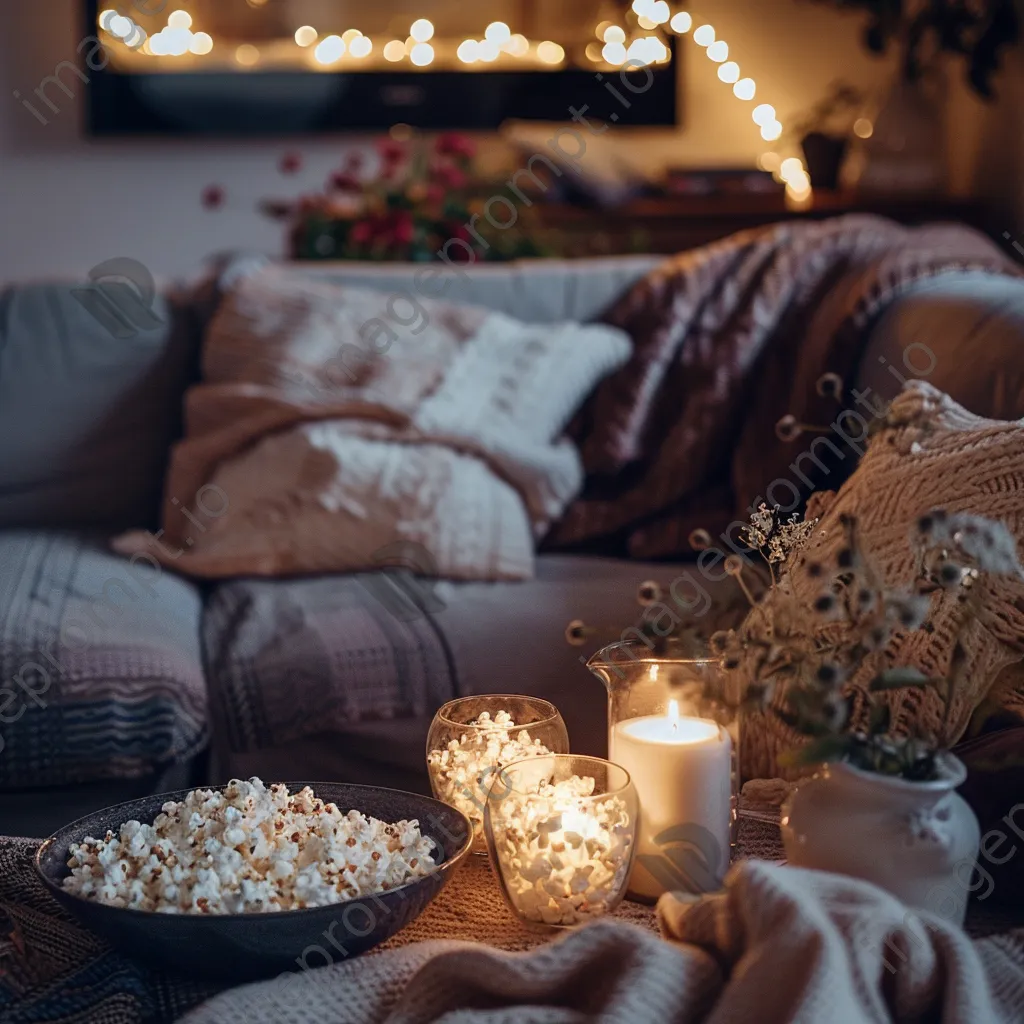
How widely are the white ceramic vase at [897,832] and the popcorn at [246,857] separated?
26 centimetres

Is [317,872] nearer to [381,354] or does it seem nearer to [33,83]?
[381,354]

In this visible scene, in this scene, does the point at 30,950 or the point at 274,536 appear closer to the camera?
the point at 30,950

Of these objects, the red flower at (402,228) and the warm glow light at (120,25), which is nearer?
the red flower at (402,228)

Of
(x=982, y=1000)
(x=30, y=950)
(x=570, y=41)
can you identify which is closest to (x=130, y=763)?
(x=30, y=950)

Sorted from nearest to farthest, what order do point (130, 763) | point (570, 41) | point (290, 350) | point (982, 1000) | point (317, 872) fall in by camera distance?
point (982, 1000) < point (317, 872) < point (130, 763) < point (290, 350) < point (570, 41)

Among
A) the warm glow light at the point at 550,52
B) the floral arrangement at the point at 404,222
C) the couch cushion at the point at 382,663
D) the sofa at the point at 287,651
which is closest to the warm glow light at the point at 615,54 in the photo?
the warm glow light at the point at 550,52

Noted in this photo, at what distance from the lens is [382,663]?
1580mm

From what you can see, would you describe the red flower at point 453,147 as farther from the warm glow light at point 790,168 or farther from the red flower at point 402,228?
the warm glow light at point 790,168

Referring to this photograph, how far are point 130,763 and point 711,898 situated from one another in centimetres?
90

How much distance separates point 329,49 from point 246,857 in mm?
2927

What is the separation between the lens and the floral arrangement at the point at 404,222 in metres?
2.44

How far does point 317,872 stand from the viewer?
845mm

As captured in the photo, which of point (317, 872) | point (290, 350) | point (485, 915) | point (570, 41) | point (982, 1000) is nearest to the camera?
point (982, 1000)

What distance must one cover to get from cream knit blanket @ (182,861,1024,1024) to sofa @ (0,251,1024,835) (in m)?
0.70
